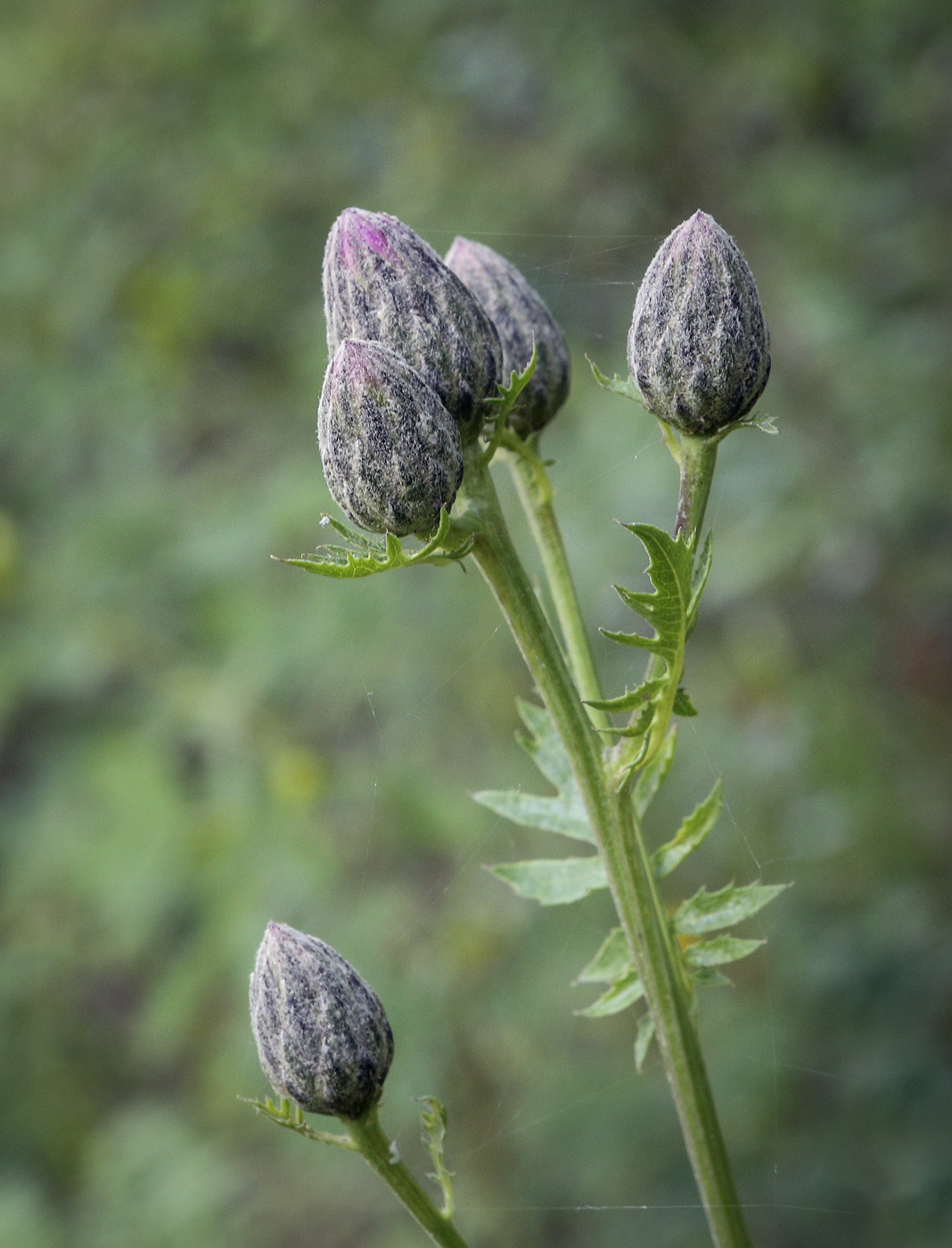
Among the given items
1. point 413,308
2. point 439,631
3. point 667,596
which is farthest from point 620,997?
point 439,631

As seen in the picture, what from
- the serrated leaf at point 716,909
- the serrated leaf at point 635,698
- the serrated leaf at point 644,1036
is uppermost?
the serrated leaf at point 635,698

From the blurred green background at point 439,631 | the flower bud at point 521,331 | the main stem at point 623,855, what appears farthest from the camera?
the blurred green background at point 439,631

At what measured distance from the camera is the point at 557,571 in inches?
50.4

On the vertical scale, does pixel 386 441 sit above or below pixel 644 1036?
above

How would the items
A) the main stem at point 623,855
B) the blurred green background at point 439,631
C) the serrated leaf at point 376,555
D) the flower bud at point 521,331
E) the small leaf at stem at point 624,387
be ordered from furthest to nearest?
the blurred green background at point 439,631, the flower bud at point 521,331, the small leaf at stem at point 624,387, the main stem at point 623,855, the serrated leaf at point 376,555

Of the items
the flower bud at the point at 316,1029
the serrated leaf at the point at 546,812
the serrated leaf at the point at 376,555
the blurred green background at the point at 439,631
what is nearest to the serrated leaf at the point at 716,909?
the serrated leaf at the point at 546,812

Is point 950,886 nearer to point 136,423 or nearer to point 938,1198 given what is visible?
point 938,1198

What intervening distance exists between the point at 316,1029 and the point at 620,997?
0.30 m

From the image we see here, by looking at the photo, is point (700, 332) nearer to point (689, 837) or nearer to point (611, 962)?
point (689, 837)

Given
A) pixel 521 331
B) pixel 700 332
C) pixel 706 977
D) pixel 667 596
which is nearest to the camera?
pixel 667 596

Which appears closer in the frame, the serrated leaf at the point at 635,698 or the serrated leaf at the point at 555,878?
the serrated leaf at the point at 635,698

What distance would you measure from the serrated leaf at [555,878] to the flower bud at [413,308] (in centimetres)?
47

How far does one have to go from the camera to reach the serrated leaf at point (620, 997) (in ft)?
3.84

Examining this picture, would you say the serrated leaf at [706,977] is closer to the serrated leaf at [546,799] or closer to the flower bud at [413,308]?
the serrated leaf at [546,799]
